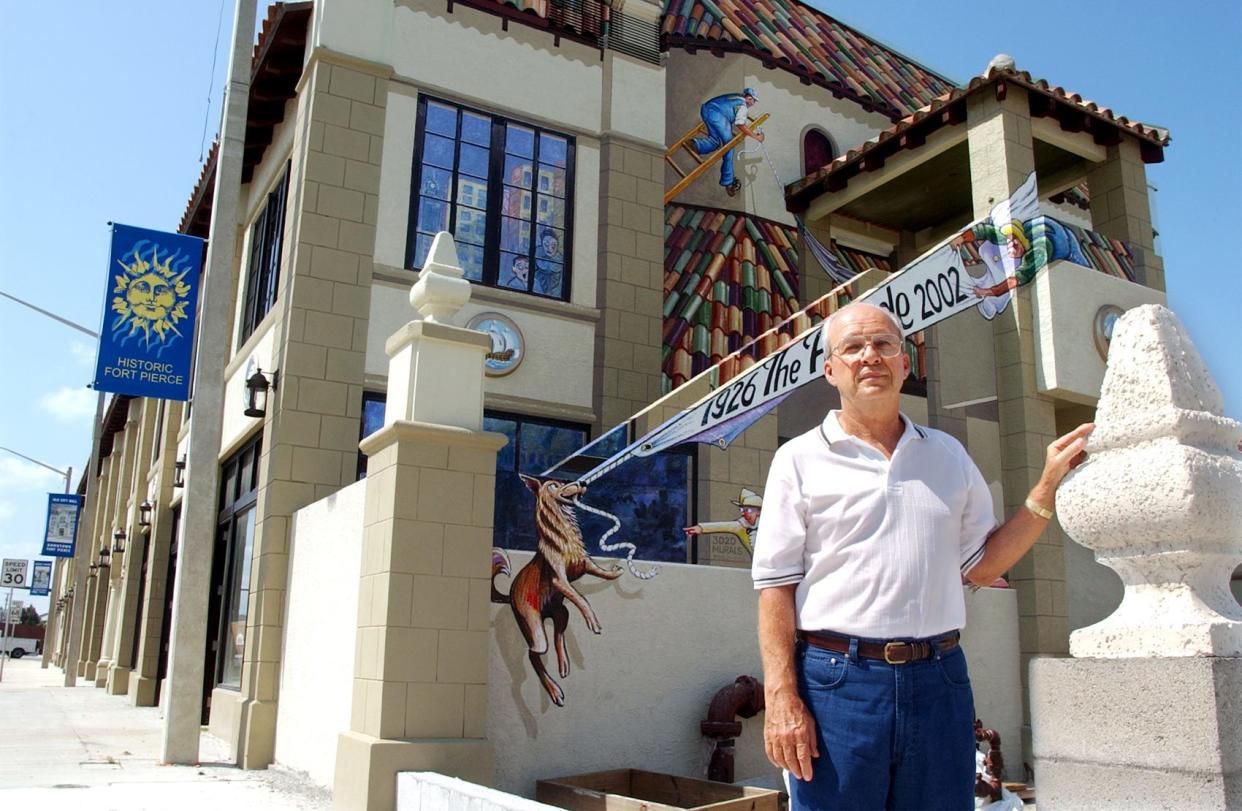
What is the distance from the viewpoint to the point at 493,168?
1190 cm

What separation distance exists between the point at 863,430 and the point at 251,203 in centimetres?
1299

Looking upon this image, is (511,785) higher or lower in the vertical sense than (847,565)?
lower

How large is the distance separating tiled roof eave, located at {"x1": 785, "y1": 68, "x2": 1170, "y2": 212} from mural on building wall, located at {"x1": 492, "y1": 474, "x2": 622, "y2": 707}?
7.34 m

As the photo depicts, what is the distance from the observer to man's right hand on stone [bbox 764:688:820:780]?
111 inches

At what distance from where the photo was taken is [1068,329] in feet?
37.2

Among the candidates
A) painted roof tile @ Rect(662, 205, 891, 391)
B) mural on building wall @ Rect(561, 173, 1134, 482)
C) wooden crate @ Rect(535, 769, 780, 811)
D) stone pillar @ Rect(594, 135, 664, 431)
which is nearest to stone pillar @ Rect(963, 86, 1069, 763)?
mural on building wall @ Rect(561, 173, 1134, 482)

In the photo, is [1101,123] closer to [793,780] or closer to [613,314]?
[613,314]

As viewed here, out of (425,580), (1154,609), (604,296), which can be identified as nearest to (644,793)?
(425,580)

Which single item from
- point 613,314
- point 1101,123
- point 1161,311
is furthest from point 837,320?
point 1101,123

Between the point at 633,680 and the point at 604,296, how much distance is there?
535 centimetres

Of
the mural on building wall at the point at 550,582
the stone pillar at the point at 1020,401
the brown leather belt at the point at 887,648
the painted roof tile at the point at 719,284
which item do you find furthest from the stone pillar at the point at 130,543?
the brown leather belt at the point at 887,648

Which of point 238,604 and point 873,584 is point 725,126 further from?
point 873,584

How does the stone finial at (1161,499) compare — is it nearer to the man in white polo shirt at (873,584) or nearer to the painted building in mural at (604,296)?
the man in white polo shirt at (873,584)

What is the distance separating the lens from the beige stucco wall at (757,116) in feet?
46.2
